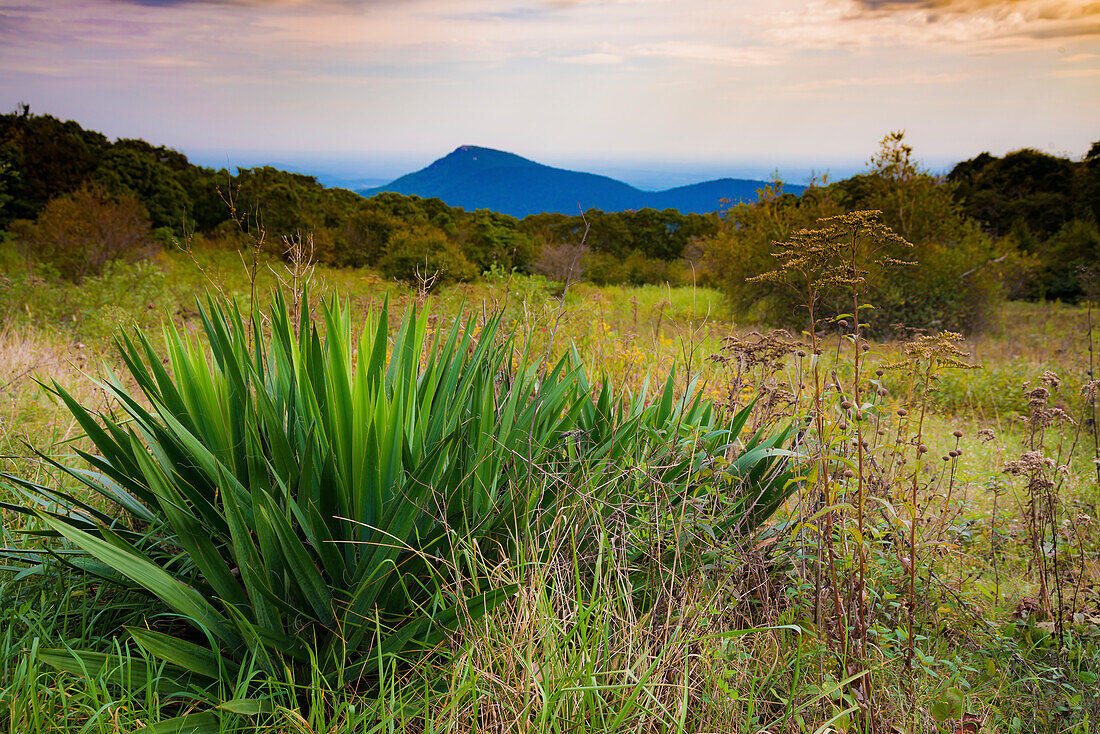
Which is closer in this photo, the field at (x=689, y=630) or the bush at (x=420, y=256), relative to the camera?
the field at (x=689, y=630)

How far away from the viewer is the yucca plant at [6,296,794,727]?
1864 mm

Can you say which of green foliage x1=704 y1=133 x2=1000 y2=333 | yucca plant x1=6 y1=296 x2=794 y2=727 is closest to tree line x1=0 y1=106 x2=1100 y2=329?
green foliage x1=704 y1=133 x2=1000 y2=333

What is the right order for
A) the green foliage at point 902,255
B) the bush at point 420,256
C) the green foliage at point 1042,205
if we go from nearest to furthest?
the green foliage at point 902,255, the bush at point 420,256, the green foliage at point 1042,205

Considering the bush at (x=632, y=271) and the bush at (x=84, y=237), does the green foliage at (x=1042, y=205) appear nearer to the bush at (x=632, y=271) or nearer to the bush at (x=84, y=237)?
the bush at (x=632, y=271)

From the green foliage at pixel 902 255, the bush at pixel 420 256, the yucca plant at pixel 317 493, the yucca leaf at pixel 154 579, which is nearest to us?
the yucca leaf at pixel 154 579

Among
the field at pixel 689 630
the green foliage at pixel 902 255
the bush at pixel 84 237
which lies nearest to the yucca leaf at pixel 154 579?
the field at pixel 689 630

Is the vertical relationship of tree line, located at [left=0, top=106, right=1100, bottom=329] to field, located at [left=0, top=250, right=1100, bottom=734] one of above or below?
above

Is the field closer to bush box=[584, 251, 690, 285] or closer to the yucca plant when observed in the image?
the yucca plant

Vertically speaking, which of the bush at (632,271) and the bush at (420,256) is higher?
the bush at (420,256)

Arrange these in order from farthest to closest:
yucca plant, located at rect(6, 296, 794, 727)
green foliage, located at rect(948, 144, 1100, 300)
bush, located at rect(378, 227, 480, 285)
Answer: green foliage, located at rect(948, 144, 1100, 300)
bush, located at rect(378, 227, 480, 285)
yucca plant, located at rect(6, 296, 794, 727)

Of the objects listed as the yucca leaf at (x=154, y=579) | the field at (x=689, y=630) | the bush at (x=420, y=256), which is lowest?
the field at (x=689, y=630)

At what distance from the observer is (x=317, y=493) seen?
204 centimetres

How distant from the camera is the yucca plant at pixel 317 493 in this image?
1.86 m

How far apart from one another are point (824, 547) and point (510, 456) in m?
1.17
